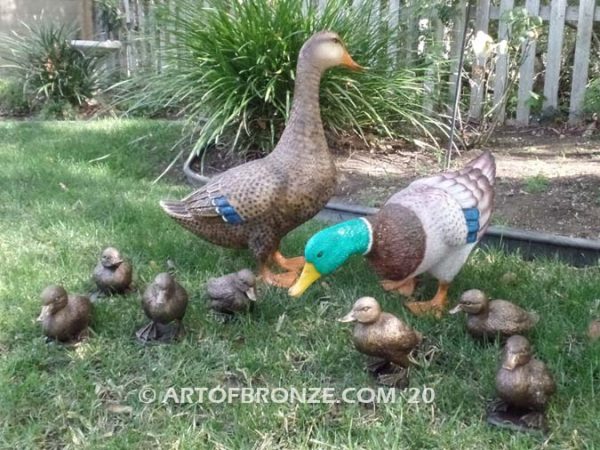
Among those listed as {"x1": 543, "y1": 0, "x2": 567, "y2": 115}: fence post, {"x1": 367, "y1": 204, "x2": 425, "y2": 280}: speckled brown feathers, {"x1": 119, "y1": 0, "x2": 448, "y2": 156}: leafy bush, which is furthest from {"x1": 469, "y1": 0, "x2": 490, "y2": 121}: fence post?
{"x1": 367, "y1": 204, "x2": 425, "y2": 280}: speckled brown feathers

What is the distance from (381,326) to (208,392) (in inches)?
25.1

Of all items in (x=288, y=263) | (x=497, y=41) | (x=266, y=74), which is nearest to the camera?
(x=288, y=263)

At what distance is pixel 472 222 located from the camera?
3.01 metres

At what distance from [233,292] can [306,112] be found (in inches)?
35.0

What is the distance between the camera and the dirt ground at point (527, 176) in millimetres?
4176

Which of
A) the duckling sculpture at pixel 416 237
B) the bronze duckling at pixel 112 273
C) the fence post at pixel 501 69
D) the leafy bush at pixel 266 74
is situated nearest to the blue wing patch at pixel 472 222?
the duckling sculpture at pixel 416 237

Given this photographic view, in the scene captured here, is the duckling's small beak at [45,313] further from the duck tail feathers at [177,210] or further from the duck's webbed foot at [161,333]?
the duck tail feathers at [177,210]

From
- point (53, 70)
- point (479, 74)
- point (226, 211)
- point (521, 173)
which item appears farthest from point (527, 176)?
point (53, 70)

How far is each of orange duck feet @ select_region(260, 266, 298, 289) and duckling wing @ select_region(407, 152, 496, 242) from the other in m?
0.68

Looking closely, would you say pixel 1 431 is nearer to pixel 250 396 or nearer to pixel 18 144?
pixel 250 396

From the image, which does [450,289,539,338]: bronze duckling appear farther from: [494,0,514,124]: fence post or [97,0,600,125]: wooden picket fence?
[494,0,514,124]: fence post

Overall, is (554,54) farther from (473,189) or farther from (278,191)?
(278,191)

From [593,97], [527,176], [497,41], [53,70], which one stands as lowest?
[527,176]

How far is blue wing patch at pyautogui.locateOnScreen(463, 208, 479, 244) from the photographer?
3.00 metres
